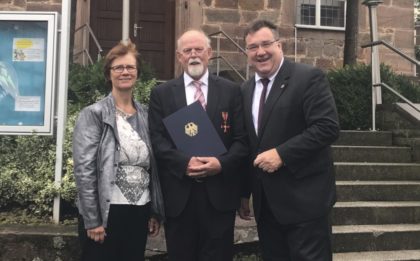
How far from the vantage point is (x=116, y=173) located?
3.27 metres

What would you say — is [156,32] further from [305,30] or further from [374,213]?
[374,213]

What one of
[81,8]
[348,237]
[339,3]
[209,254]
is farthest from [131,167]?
[339,3]

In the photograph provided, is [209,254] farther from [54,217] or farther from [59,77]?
[59,77]

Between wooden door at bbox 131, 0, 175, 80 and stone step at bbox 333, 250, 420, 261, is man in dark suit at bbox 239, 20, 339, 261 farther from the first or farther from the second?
wooden door at bbox 131, 0, 175, 80

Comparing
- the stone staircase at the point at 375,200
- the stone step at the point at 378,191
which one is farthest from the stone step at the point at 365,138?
the stone step at the point at 378,191

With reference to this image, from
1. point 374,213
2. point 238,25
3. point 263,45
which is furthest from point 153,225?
point 238,25

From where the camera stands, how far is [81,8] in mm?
10773

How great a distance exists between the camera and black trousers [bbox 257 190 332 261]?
10.5ft

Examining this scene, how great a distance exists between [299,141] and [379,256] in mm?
2348

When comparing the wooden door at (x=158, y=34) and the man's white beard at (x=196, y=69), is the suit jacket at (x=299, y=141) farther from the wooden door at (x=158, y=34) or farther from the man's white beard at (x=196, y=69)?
the wooden door at (x=158, y=34)

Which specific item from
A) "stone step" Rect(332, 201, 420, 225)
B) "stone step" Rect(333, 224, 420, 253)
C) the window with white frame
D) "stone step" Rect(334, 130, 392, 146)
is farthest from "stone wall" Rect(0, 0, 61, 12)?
"stone step" Rect(333, 224, 420, 253)

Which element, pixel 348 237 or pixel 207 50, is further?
pixel 348 237

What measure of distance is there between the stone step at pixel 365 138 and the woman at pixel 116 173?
150 inches

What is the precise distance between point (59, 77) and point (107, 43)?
6946 mm
